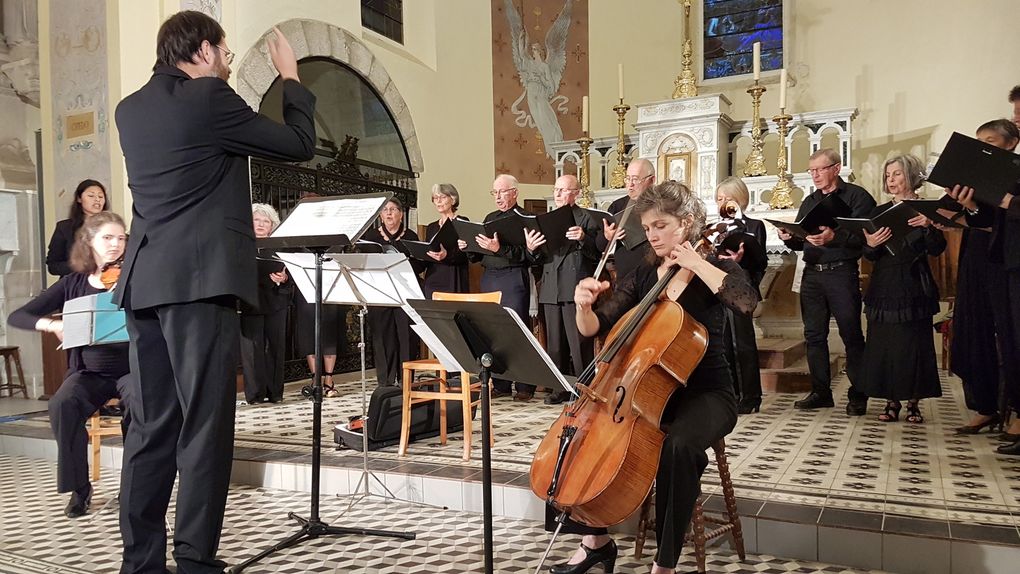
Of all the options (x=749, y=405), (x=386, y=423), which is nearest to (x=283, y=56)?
(x=386, y=423)

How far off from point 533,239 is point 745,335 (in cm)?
157

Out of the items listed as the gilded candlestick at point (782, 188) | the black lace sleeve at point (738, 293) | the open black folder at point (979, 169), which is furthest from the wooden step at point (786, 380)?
the black lace sleeve at point (738, 293)

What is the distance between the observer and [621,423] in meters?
2.30

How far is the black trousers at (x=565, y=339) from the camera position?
18.4 ft

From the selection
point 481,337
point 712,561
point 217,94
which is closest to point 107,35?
point 217,94

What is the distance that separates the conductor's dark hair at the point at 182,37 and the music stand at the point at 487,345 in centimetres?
105

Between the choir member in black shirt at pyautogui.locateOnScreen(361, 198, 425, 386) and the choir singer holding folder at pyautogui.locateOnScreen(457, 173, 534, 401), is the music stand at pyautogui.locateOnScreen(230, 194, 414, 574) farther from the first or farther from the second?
the choir member in black shirt at pyautogui.locateOnScreen(361, 198, 425, 386)

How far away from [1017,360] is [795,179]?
461 centimetres

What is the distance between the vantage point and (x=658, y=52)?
11.6 metres

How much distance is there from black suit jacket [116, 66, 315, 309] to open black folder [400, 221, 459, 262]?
3.55 m

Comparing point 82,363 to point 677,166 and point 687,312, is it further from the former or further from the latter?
point 677,166

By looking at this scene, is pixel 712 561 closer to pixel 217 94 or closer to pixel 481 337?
pixel 481 337

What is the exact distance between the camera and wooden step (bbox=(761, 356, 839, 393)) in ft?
20.1

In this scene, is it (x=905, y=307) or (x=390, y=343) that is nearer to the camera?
(x=905, y=307)
